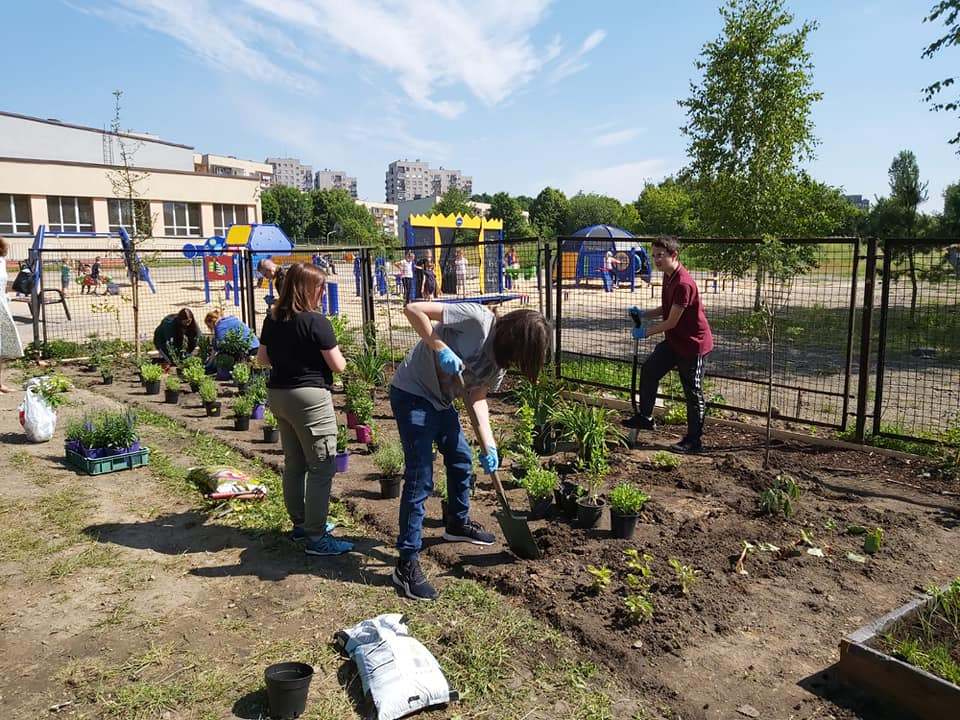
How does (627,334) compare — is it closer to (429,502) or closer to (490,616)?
(429,502)

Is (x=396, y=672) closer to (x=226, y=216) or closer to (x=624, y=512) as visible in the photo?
(x=624, y=512)

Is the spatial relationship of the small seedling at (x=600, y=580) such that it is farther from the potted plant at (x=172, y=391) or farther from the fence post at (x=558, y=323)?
the potted plant at (x=172, y=391)

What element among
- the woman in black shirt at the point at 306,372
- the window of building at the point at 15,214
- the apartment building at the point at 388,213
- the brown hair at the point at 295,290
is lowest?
the woman in black shirt at the point at 306,372

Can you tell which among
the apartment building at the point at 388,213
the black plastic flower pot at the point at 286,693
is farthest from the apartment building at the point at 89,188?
the apartment building at the point at 388,213

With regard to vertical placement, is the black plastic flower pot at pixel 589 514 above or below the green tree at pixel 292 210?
below

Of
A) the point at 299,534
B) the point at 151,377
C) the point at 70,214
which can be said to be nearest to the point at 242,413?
the point at 151,377

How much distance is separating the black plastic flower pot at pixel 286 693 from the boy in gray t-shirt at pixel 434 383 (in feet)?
3.25

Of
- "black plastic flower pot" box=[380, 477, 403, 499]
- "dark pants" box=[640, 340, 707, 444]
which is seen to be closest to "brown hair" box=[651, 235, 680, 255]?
"dark pants" box=[640, 340, 707, 444]

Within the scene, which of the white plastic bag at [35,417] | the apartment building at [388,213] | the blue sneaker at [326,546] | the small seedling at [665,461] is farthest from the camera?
the apartment building at [388,213]

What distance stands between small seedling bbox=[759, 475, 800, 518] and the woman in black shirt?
2855 mm

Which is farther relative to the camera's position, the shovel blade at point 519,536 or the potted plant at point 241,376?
the potted plant at point 241,376

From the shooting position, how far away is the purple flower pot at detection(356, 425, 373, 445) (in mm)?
6383

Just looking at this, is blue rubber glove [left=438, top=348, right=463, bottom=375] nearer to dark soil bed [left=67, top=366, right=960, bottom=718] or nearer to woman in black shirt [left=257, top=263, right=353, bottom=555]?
woman in black shirt [left=257, top=263, right=353, bottom=555]

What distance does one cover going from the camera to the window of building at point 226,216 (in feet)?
174
